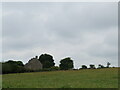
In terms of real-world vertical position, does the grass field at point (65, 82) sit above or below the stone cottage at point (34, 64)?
above

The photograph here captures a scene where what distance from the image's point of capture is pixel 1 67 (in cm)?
6134

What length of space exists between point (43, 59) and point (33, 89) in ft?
369

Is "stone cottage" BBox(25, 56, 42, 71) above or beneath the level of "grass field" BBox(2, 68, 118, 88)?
beneath

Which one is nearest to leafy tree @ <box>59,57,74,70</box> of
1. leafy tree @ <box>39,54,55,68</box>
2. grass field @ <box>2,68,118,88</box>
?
leafy tree @ <box>39,54,55,68</box>

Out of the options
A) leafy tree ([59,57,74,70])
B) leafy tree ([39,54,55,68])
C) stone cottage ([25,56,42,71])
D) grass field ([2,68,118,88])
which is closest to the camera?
grass field ([2,68,118,88])

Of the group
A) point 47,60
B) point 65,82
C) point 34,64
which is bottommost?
point 34,64

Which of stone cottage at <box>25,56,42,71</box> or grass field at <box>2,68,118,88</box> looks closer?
grass field at <box>2,68,118,88</box>

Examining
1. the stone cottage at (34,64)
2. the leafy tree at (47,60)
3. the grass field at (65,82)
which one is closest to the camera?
the grass field at (65,82)

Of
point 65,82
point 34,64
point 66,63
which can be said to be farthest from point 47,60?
point 65,82

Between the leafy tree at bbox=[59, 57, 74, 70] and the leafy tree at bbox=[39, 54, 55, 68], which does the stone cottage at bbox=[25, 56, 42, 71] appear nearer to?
the leafy tree at bbox=[39, 54, 55, 68]

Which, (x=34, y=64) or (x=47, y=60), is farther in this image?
(x=47, y=60)

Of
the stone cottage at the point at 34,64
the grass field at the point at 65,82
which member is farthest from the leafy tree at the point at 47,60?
the grass field at the point at 65,82

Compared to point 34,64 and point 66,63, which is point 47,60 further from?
point 34,64

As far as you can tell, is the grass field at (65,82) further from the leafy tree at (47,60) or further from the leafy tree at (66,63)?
the leafy tree at (47,60)
